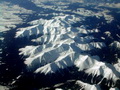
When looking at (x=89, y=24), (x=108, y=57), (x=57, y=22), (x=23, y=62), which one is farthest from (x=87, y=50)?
(x=89, y=24)

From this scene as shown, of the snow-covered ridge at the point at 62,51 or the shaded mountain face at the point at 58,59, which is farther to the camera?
the snow-covered ridge at the point at 62,51

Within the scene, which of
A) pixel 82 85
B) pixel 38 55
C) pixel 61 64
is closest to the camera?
pixel 82 85

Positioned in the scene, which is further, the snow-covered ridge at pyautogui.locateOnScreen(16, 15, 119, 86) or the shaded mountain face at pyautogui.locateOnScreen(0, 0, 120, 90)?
the snow-covered ridge at pyautogui.locateOnScreen(16, 15, 119, 86)

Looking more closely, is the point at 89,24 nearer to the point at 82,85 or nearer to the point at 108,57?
the point at 108,57

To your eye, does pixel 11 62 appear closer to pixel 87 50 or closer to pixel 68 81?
pixel 68 81

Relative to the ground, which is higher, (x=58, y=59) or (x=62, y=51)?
(x=62, y=51)

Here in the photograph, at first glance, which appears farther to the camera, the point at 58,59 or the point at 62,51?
the point at 62,51

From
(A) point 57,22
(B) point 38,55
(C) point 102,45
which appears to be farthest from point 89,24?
(B) point 38,55

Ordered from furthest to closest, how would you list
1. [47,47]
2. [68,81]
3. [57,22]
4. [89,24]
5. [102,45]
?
[89,24]
[57,22]
[102,45]
[47,47]
[68,81]

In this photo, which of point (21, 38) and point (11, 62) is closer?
point (11, 62)
